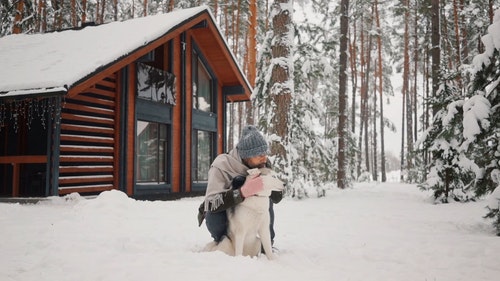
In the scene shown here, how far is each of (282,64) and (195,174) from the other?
6.62 metres

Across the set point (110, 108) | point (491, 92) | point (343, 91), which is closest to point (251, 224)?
point (491, 92)

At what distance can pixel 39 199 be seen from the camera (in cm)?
996

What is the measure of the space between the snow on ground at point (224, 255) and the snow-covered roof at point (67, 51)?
3314 millimetres

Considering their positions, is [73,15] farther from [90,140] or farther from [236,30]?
[90,140]

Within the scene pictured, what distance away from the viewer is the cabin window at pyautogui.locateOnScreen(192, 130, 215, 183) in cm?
1574

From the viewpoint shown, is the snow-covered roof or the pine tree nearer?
the pine tree

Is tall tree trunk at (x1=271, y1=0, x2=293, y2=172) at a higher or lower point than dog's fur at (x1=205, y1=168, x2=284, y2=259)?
higher

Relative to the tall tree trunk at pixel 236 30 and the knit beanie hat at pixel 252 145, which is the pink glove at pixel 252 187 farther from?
the tall tree trunk at pixel 236 30

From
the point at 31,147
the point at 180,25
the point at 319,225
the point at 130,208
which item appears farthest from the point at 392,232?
the point at 31,147

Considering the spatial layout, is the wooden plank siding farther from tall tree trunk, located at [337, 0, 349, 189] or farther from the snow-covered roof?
tall tree trunk, located at [337, 0, 349, 189]

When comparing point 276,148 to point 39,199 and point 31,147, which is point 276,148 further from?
point 31,147

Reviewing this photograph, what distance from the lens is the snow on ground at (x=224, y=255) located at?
3.63 metres

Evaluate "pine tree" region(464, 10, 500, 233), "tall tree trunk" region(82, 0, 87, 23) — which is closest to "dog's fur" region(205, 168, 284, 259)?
"pine tree" region(464, 10, 500, 233)

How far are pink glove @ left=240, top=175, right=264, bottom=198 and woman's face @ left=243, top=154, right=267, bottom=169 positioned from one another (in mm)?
323
